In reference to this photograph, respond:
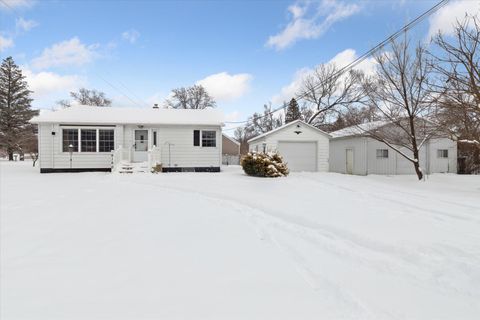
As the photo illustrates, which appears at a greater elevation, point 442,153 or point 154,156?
point 442,153

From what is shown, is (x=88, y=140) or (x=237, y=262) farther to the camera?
(x=88, y=140)

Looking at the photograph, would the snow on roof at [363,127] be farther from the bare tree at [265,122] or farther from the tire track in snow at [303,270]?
the bare tree at [265,122]

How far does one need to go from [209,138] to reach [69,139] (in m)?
8.11

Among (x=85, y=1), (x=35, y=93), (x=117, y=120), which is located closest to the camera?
(x=85, y=1)

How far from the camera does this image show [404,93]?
14.0 meters

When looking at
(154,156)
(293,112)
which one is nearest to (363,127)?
(154,156)

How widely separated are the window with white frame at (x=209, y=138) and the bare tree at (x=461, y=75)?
11.4m

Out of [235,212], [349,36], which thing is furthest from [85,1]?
[349,36]

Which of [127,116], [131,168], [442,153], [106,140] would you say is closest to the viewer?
[131,168]

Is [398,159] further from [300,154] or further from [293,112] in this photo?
[293,112]

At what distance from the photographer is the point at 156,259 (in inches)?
134

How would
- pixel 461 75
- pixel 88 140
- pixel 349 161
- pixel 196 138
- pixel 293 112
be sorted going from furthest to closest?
pixel 293 112 → pixel 349 161 → pixel 196 138 → pixel 88 140 → pixel 461 75

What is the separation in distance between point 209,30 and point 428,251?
15981 millimetres

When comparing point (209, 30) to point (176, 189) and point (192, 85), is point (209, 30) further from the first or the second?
point (192, 85)
